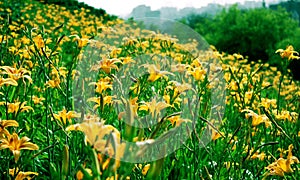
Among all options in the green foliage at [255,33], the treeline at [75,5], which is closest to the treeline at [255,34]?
the green foliage at [255,33]

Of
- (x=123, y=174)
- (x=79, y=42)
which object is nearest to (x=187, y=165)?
(x=79, y=42)

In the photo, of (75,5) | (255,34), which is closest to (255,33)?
(255,34)

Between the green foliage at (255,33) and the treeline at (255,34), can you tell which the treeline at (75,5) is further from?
the treeline at (255,34)

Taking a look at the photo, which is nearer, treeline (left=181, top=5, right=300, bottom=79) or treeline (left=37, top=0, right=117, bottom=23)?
treeline (left=37, top=0, right=117, bottom=23)

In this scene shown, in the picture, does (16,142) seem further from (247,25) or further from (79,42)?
(247,25)

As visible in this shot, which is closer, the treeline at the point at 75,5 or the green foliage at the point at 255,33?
the treeline at the point at 75,5

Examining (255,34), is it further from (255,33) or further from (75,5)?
(75,5)

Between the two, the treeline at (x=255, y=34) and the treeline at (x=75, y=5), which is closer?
the treeline at (x=75, y=5)

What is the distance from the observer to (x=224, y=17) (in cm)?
1827

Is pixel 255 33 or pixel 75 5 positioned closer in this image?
pixel 75 5

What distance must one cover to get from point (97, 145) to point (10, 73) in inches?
42.8

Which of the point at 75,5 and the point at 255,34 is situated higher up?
the point at 75,5

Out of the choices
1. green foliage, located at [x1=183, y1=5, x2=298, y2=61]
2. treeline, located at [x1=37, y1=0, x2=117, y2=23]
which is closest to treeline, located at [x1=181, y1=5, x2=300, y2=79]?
green foliage, located at [x1=183, y1=5, x2=298, y2=61]

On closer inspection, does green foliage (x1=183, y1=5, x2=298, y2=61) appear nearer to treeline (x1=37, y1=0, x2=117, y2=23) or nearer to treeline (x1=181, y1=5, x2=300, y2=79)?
treeline (x1=181, y1=5, x2=300, y2=79)
